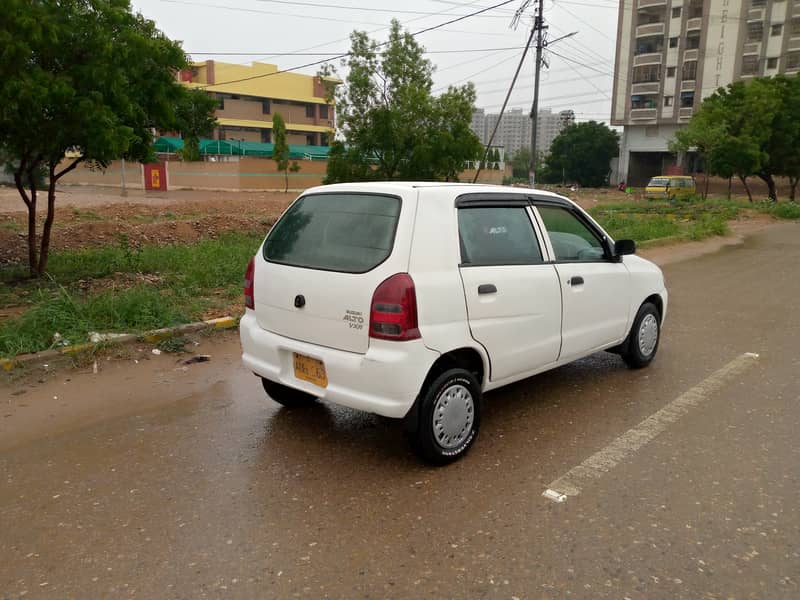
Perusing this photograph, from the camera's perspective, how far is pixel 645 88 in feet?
214

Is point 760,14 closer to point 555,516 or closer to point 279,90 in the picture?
point 279,90

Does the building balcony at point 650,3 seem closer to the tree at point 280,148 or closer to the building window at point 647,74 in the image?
the building window at point 647,74

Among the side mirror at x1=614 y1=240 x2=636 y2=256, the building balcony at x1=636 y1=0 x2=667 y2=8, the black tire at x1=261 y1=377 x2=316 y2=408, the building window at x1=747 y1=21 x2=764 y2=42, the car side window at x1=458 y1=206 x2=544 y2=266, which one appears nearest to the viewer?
the car side window at x1=458 y1=206 x2=544 y2=266

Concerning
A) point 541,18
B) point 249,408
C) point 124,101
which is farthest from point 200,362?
point 541,18

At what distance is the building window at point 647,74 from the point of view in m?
64.7

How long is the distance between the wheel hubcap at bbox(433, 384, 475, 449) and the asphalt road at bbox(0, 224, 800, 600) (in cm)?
18

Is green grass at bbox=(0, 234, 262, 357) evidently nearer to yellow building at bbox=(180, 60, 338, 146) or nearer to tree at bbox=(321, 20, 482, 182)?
tree at bbox=(321, 20, 482, 182)

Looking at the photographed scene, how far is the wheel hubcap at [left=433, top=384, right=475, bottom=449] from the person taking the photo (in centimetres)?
384

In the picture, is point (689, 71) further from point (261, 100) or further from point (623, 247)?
point (623, 247)

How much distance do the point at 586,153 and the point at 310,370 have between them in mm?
68434

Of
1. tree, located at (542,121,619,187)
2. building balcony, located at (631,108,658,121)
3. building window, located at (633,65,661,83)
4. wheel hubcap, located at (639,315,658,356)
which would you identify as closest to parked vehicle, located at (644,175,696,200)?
building balcony, located at (631,108,658,121)

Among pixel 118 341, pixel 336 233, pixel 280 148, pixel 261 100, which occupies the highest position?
pixel 261 100

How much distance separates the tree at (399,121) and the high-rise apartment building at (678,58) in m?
43.4

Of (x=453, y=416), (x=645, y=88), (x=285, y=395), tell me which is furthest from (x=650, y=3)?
(x=453, y=416)
